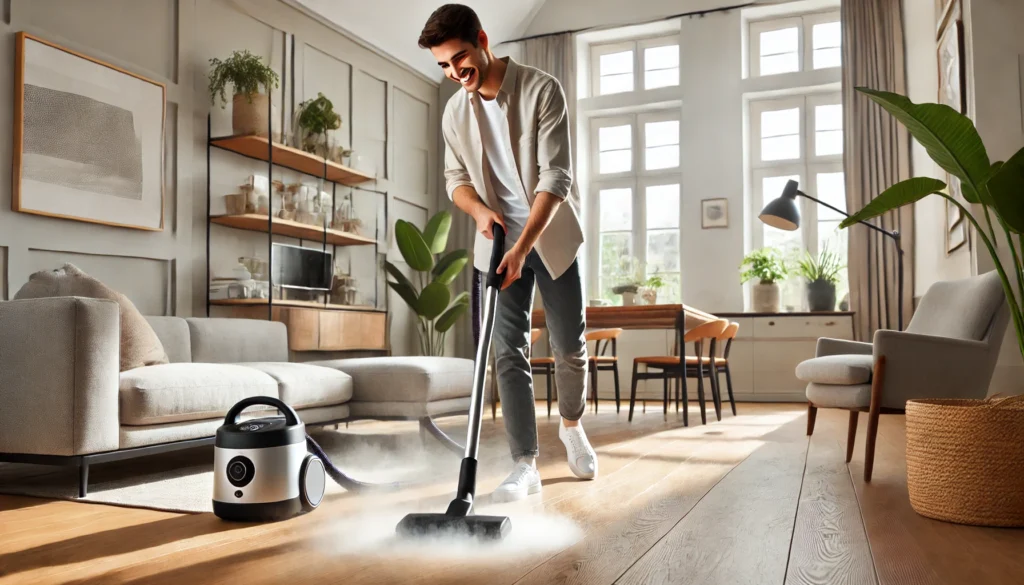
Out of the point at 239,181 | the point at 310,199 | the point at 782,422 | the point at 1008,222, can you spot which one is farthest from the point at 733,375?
the point at 1008,222

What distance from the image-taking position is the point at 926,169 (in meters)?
5.47

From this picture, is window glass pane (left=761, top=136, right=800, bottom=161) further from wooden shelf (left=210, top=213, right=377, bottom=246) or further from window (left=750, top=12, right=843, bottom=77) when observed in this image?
wooden shelf (left=210, top=213, right=377, bottom=246)

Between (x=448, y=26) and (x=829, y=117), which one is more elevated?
(x=829, y=117)

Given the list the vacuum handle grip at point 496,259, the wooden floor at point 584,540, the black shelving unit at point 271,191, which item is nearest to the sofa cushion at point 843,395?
the wooden floor at point 584,540

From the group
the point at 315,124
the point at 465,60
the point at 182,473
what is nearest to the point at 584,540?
the point at 465,60

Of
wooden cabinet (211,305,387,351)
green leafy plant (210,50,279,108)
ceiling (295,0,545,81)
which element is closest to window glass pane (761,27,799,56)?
ceiling (295,0,545,81)

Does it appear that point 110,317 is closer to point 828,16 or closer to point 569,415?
point 569,415

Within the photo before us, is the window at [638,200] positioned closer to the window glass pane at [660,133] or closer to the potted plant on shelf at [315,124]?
the window glass pane at [660,133]

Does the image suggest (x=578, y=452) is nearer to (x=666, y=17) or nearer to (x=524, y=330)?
(x=524, y=330)

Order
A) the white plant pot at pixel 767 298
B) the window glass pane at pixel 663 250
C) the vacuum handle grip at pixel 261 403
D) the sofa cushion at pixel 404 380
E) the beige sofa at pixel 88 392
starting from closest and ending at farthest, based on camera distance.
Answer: the vacuum handle grip at pixel 261 403, the beige sofa at pixel 88 392, the sofa cushion at pixel 404 380, the white plant pot at pixel 767 298, the window glass pane at pixel 663 250

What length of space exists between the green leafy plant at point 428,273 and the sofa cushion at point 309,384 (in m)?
2.69

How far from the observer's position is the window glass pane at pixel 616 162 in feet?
24.3

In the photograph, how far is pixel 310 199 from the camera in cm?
527

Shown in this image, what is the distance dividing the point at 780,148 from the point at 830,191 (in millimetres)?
559
